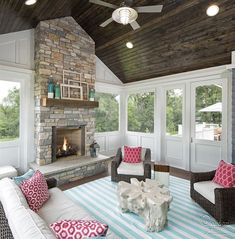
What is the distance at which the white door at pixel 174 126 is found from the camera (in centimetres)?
558

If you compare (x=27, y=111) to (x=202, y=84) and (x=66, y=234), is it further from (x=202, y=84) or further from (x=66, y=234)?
(x=202, y=84)

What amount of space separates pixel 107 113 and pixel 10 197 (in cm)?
515

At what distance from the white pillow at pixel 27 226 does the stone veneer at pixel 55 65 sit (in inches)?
122

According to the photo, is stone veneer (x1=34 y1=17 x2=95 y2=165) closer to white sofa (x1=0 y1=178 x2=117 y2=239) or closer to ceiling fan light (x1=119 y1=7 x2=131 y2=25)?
white sofa (x1=0 y1=178 x2=117 y2=239)

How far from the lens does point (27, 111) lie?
15.5 feet

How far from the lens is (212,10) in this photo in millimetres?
3420

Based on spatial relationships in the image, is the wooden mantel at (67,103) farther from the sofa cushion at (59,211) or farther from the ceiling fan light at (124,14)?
the ceiling fan light at (124,14)

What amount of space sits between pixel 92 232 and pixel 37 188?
1.30 m

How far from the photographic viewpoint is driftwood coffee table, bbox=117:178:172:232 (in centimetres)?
256

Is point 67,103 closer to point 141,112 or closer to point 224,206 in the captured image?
point 141,112

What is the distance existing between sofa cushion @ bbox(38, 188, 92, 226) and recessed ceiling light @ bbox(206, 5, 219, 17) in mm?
3941

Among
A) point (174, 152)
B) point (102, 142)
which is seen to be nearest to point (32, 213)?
point (174, 152)

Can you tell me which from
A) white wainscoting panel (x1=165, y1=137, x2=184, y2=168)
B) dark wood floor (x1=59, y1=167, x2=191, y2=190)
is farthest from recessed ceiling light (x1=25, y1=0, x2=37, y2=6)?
white wainscoting panel (x1=165, y1=137, x2=184, y2=168)

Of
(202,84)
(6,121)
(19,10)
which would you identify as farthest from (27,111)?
(202,84)
